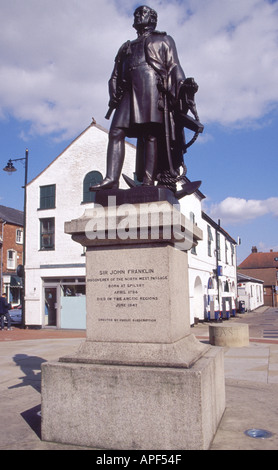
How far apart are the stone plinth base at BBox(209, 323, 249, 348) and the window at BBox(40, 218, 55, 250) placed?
1198 centimetres

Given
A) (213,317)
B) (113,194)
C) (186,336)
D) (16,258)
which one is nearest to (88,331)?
(186,336)

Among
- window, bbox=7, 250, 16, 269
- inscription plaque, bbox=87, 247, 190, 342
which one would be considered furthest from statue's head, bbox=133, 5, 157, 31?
window, bbox=7, 250, 16, 269

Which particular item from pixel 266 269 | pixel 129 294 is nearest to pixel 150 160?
pixel 129 294

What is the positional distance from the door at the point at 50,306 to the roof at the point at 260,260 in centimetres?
6134

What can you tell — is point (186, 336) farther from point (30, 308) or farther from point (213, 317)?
point (213, 317)

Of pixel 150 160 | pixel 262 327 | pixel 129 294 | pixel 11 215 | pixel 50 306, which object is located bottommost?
pixel 262 327

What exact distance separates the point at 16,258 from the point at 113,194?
35784 millimetres

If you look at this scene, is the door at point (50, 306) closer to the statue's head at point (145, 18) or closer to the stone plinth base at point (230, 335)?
the stone plinth base at point (230, 335)

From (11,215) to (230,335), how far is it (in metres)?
33.1

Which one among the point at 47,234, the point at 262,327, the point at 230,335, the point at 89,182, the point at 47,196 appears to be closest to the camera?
the point at 230,335

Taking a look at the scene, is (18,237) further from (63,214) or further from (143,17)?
(143,17)

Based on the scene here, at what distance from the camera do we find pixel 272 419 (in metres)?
4.44

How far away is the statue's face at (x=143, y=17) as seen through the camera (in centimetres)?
500

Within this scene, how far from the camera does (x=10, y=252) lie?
3794cm
